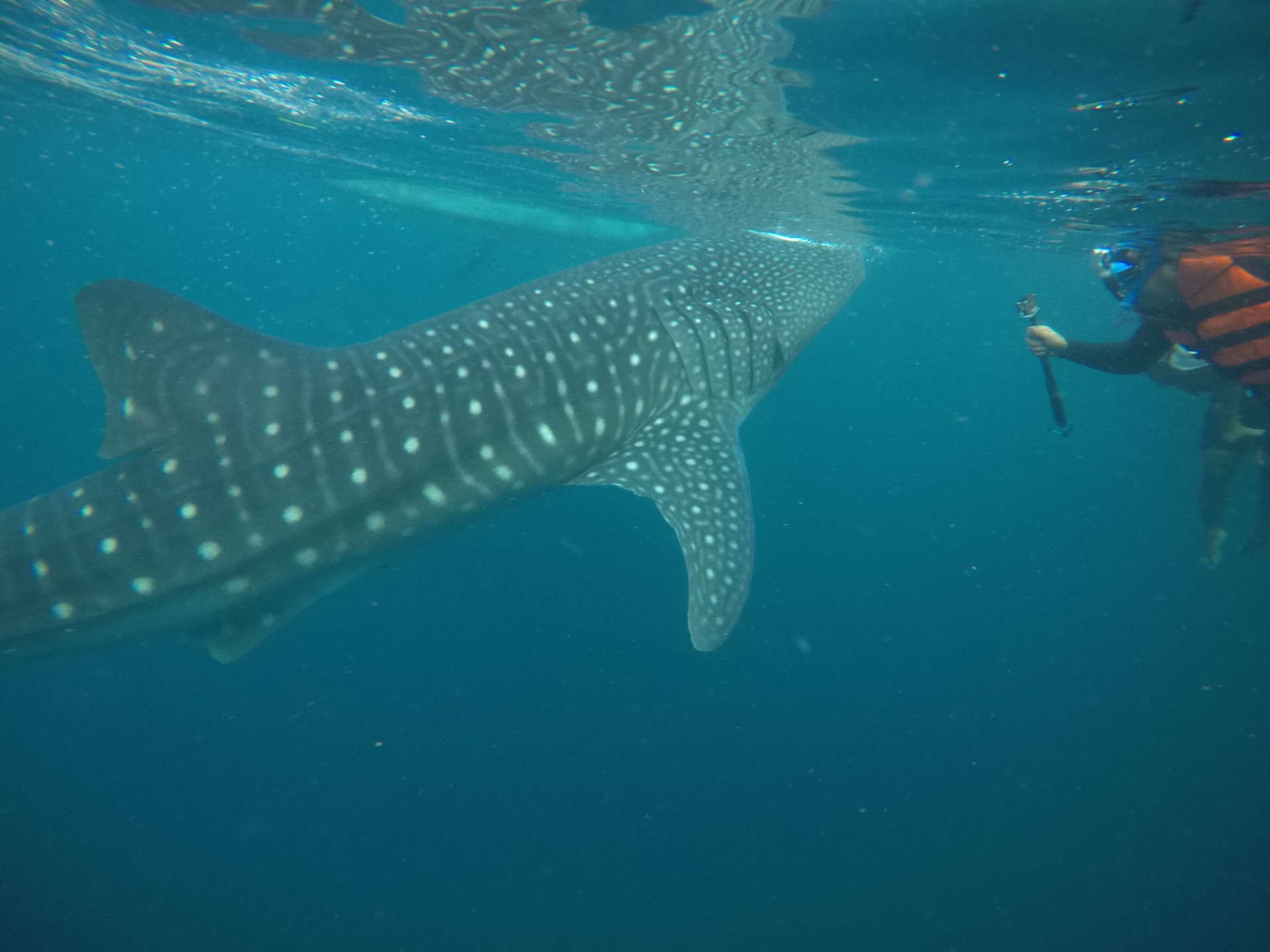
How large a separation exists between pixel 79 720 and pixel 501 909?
228 inches

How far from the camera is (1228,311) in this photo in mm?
6059

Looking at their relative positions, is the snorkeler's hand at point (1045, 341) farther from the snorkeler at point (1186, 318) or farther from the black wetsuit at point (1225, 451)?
the black wetsuit at point (1225, 451)

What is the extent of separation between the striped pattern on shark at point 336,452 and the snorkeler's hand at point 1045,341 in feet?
11.9

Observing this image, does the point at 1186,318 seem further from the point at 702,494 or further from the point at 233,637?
the point at 233,637

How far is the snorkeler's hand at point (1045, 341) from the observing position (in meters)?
6.49

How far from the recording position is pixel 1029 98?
7.17 m

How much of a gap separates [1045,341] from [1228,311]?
1569 mm

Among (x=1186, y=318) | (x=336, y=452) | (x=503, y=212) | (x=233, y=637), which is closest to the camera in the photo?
(x=336, y=452)

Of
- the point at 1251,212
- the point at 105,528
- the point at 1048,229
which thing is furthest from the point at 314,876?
the point at 1048,229

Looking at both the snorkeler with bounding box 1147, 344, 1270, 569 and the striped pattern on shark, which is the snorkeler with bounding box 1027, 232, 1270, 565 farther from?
the striped pattern on shark

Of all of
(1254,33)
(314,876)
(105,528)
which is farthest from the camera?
(314,876)

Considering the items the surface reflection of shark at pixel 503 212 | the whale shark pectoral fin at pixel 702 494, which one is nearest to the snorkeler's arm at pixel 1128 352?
the whale shark pectoral fin at pixel 702 494

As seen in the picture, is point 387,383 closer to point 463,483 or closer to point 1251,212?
point 463,483

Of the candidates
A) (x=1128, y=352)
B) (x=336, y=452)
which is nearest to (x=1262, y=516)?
(x=1128, y=352)
